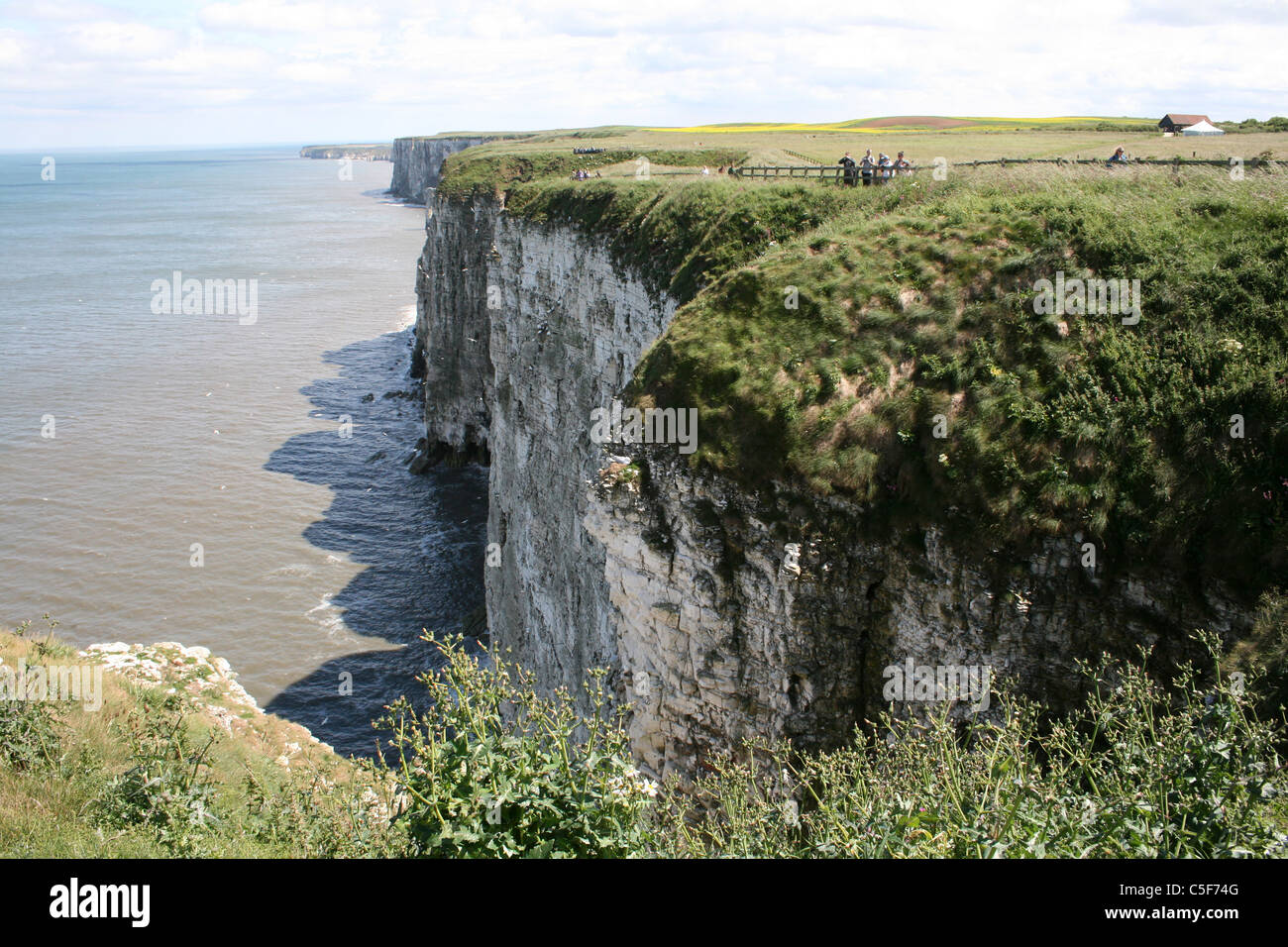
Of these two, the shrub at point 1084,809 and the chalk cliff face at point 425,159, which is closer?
the shrub at point 1084,809

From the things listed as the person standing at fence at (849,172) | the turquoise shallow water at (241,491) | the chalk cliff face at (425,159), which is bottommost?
the turquoise shallow water at (241,491)

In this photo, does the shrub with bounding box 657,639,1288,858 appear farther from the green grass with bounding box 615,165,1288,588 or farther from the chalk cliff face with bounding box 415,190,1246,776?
the green grass with bounding box 615,165,1288,588

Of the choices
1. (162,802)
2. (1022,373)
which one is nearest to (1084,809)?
(1022,373)

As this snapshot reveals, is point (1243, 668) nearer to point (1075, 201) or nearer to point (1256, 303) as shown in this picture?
point (1256, 303)

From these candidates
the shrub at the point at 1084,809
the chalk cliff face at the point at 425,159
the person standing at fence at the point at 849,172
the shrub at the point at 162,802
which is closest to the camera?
the shrub at the point at 1084,809

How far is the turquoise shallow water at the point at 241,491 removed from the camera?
3659 centimetres

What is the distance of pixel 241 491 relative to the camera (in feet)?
162

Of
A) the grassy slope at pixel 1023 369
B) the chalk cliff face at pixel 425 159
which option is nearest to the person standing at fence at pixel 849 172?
→ the grassy slope at pixel 1023 369

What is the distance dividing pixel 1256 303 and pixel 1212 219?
289cm

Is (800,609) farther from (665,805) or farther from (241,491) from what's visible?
(241,491)

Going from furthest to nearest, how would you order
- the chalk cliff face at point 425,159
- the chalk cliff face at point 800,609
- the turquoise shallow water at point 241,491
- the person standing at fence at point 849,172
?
the chalk cliff face at point 425,159
the turquoise shallow water at point 241,491
the person standing at fence at point 849,172
the chalk cliff face at point 800,609

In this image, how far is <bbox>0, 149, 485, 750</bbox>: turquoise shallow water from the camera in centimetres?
3659

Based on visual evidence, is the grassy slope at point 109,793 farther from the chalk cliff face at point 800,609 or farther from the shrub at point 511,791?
the chalk cliff face at point 800,609

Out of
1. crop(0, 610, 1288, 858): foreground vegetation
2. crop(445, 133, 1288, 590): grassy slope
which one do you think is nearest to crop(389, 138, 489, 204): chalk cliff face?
crop(445, 133, 1288, 590): grassy slope
